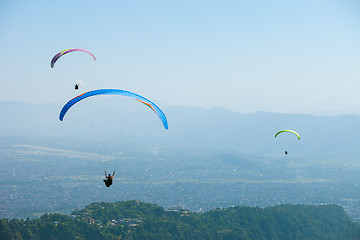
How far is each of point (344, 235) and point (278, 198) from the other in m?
68.2

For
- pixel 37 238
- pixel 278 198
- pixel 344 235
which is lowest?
pixel 37 238

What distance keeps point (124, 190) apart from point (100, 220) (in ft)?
342

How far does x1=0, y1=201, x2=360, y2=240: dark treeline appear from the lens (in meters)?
67.6

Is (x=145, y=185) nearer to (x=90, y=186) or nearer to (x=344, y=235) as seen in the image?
(x=90, y=186)

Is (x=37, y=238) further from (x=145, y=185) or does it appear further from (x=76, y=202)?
(x=145, y=185)

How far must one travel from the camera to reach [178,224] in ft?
264

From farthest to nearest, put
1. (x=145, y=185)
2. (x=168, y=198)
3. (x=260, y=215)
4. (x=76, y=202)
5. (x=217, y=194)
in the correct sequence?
1. (x=145, y=185)
2. (x=217, y=194)
3. (x=168, y=198)
4. (x=76, y=202)
5. (x=260, y=215)

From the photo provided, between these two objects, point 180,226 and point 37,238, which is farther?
point 180,226

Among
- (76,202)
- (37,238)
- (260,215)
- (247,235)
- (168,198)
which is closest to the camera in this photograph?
(37,238)

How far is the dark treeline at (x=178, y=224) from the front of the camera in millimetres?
67625

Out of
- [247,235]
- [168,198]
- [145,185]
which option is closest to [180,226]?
[247,235]

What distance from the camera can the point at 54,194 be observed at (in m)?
164

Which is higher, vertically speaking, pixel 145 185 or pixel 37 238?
pixel 145 185

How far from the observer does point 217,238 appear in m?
78.1
